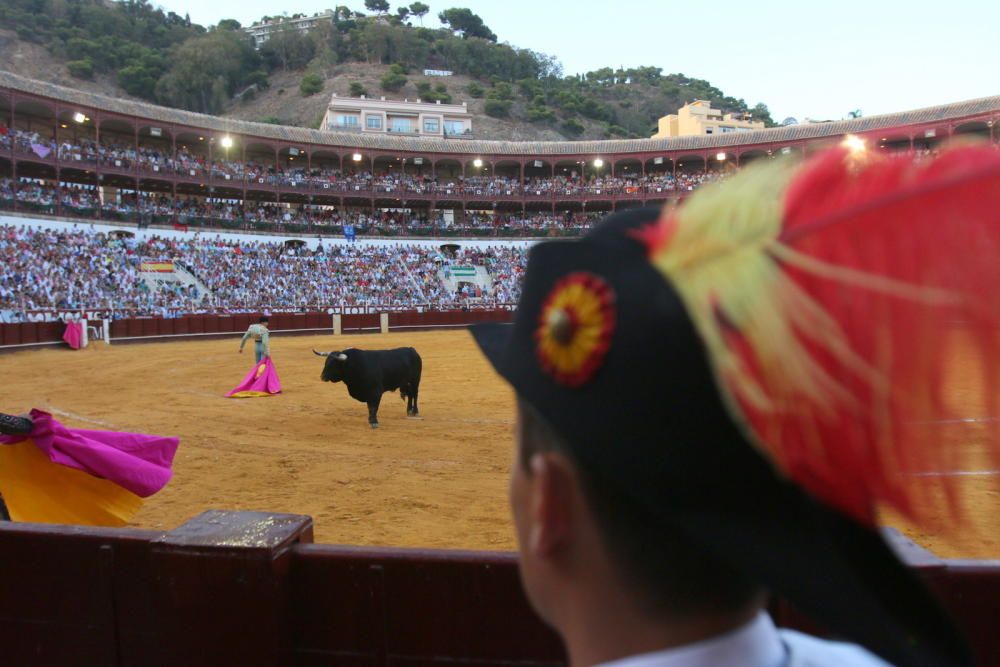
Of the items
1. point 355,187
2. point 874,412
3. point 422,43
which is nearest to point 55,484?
point 874,412

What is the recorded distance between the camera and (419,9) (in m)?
126

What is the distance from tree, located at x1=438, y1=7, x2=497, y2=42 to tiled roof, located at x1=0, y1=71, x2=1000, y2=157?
291 ft

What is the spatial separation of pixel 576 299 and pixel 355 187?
147ft

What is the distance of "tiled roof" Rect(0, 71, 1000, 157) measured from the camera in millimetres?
33625

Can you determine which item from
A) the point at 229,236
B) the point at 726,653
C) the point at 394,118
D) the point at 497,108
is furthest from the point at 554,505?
the point at 497,108

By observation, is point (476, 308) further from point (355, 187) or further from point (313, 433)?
point (313, 433)

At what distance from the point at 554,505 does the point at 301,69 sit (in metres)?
111

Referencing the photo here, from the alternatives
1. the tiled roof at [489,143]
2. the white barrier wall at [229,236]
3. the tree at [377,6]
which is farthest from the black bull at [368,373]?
the tree at [377,6]

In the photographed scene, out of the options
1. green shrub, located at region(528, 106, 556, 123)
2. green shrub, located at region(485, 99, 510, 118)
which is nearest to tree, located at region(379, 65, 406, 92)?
green shrub, located at region(485, 99, 510, 118)

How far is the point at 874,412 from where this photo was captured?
22.0 inches

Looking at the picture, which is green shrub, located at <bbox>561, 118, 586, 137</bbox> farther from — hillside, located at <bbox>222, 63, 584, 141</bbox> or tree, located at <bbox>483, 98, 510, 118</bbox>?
tree, located at <bbox>483, 98, 510, 118</bbox>

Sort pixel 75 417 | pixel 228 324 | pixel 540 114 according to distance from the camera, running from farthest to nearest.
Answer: pixel 540 114 → pixel 228 324 → pixel 75 417

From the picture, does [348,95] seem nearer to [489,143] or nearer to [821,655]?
[489,143]

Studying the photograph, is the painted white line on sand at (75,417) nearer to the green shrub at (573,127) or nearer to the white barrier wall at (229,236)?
the white barrier wall at (229,236)
